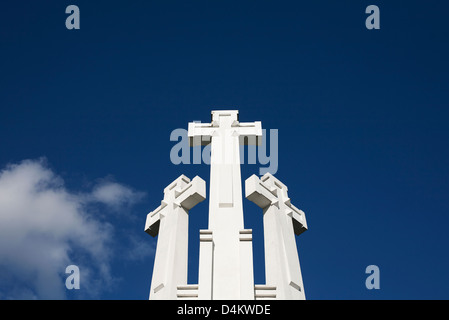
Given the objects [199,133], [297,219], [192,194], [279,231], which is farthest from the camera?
[199,133]

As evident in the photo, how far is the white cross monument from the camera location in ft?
27.1

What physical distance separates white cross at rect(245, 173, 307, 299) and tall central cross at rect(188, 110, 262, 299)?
20.4 inches

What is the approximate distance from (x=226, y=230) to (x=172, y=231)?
4.28ft

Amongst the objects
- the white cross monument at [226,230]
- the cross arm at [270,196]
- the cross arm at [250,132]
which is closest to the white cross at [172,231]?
the white cross monument at [226,230]

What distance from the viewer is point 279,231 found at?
9.38m

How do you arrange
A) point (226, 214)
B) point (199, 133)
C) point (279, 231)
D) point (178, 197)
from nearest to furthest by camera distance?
point (226, 214) → point (279, 231) → point (178, 197) → point (199, 133)

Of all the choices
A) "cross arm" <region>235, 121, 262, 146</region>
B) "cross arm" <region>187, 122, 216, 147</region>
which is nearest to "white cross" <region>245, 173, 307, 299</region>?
"cross arm" <region>235, 121, 262, 146</region>

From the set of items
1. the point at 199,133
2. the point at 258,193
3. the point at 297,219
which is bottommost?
the point at 297,219

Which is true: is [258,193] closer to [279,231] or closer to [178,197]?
[279,231]

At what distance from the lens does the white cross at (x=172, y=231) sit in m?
8.68

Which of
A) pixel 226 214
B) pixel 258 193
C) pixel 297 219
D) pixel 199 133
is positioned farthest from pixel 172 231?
pixel 297 219
